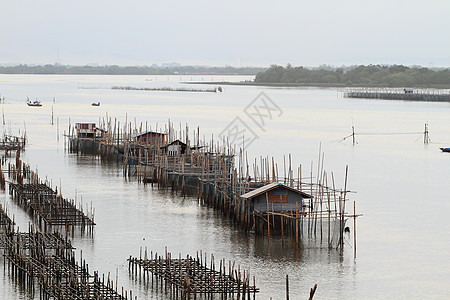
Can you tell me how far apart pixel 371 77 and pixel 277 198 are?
150m

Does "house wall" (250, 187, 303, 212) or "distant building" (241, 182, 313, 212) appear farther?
"house wall" (250, 187, 303, 212)

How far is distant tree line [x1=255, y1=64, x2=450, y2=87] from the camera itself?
163250 mm

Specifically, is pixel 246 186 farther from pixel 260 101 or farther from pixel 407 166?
pixel 260 101

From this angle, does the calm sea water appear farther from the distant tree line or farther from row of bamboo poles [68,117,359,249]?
the distant tree line

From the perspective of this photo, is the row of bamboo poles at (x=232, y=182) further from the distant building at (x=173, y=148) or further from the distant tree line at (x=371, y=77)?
the distant tree line at (x=371, y=77)

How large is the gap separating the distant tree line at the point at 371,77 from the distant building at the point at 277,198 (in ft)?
462

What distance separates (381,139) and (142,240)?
44525mm

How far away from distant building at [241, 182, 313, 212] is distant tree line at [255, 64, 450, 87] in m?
141

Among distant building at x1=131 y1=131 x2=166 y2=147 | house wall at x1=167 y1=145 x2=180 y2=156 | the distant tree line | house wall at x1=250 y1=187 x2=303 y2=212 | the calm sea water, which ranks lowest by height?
the calm sea water

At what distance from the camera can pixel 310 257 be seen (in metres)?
24.9

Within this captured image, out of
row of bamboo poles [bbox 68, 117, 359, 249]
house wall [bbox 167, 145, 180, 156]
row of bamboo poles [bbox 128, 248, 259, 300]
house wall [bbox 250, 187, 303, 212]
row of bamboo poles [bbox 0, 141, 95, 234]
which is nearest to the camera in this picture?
row of bamboo poles [bbox 128, 248, 259, 300]

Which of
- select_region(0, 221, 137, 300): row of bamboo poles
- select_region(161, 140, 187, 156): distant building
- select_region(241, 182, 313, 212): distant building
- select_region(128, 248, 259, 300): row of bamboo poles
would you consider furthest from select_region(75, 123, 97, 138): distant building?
select_region(128, 248, 259, 300): row of bamboo poles

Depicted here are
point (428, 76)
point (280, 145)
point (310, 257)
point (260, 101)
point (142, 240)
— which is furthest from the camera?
point (428, 76)

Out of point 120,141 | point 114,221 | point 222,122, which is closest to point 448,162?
point 120,141
